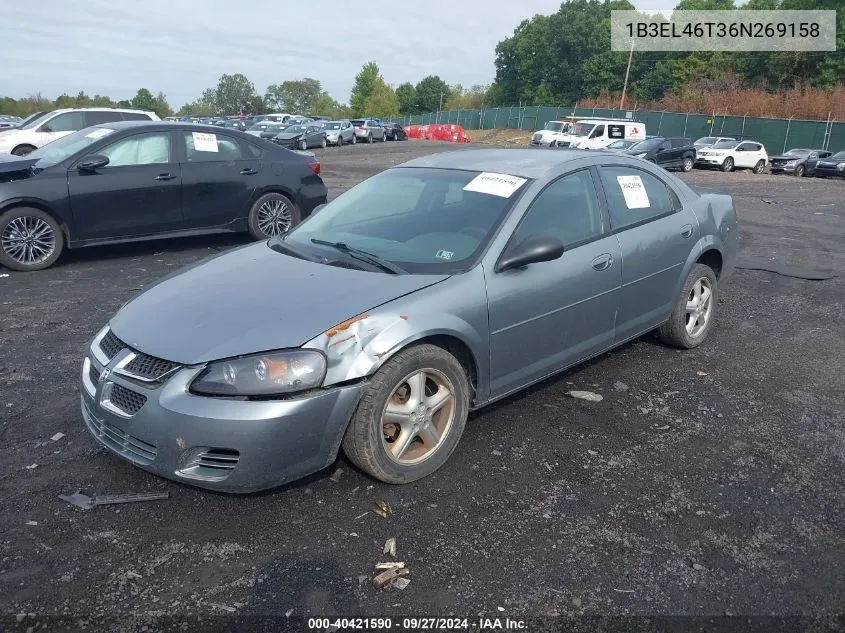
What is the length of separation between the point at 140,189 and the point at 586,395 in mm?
5721

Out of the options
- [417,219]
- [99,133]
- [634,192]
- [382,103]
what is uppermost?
[382,103]

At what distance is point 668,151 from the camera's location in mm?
27500

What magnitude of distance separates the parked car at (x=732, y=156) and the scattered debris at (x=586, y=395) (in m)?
28.3

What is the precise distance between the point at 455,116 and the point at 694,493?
7886 cm

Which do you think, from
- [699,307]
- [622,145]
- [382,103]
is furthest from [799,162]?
[382,103]

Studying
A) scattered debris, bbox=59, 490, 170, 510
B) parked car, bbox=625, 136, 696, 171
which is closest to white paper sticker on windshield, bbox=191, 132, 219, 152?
scattered debris, bbox=59, 490, 170, 510

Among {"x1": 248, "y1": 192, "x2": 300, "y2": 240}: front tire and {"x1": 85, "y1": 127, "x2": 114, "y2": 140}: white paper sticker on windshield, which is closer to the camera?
{"x1": 85, "y1": 127, "x2": 114, "y2": 140}: white paper sticker on windshield

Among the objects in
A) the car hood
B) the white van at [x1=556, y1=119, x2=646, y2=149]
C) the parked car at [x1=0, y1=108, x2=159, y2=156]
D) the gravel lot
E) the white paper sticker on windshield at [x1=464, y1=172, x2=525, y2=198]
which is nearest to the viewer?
the gravel lot

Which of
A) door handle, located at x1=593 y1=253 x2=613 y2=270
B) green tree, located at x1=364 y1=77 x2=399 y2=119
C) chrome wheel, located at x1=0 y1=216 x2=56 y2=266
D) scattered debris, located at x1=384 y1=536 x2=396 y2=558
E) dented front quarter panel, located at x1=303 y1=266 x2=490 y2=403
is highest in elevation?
green tree, located at x1=364 y1=77 x2=399 y2=119

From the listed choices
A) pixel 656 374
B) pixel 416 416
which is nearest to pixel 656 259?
pixel 656 374

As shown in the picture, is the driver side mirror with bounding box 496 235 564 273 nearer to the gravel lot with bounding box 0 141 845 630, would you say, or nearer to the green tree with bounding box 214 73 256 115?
the gravel lot with bounding box 0 141 845 630

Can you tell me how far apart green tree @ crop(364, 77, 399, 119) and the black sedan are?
Answer: 318ft

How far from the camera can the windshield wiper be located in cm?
362

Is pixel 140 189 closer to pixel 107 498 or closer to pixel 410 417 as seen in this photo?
pixel 107 498
